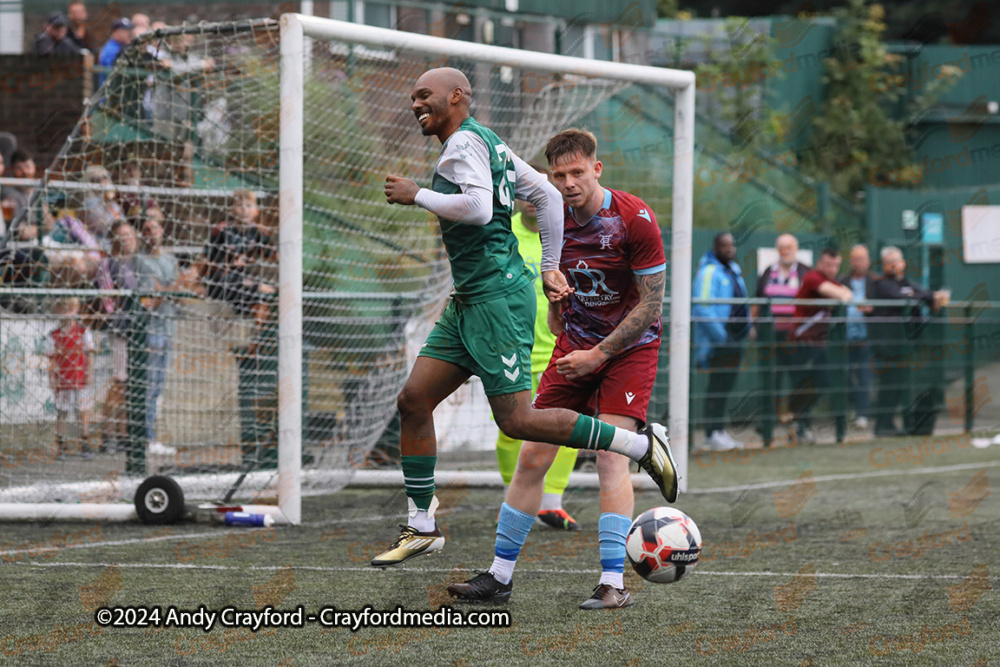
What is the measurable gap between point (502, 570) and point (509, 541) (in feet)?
0.39

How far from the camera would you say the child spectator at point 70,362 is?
832cm

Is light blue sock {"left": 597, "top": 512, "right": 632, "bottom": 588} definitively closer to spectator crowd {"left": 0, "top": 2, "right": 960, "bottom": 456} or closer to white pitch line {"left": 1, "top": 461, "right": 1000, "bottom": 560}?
white pitch line {"left": 1, "top": 461, "right": 1000, "bottom": 560}

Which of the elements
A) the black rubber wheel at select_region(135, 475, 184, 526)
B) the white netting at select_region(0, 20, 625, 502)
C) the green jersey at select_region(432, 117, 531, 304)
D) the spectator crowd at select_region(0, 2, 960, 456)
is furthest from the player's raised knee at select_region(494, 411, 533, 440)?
the spectator crowd at select_region(0, 2, 960, 456)

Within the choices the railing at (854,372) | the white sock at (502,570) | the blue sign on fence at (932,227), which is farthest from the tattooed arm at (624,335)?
the blue sign on fence at (932,227)

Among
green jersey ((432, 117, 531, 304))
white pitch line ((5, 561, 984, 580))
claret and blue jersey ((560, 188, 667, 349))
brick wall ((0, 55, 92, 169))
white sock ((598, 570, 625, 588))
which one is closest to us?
green jersey ((432, 117, 531, 304))

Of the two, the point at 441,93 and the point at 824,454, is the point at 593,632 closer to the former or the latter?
the point at 441,93

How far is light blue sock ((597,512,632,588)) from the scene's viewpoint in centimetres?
519

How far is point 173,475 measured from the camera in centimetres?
838

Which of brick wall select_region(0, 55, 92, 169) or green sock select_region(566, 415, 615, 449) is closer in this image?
green sock select_region(566, 415, 615, 449)

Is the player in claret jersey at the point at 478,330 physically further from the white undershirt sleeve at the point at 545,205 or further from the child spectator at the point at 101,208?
the child spectator at the point at 101,208

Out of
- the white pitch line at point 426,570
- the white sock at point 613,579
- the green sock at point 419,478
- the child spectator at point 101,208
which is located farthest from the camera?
the child spectator at point 101,208

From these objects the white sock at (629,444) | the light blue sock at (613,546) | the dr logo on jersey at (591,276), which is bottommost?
the light blue sock at (613,546)

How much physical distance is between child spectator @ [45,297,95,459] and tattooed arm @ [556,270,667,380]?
13.7ft

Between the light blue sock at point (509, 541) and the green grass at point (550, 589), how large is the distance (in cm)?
14
